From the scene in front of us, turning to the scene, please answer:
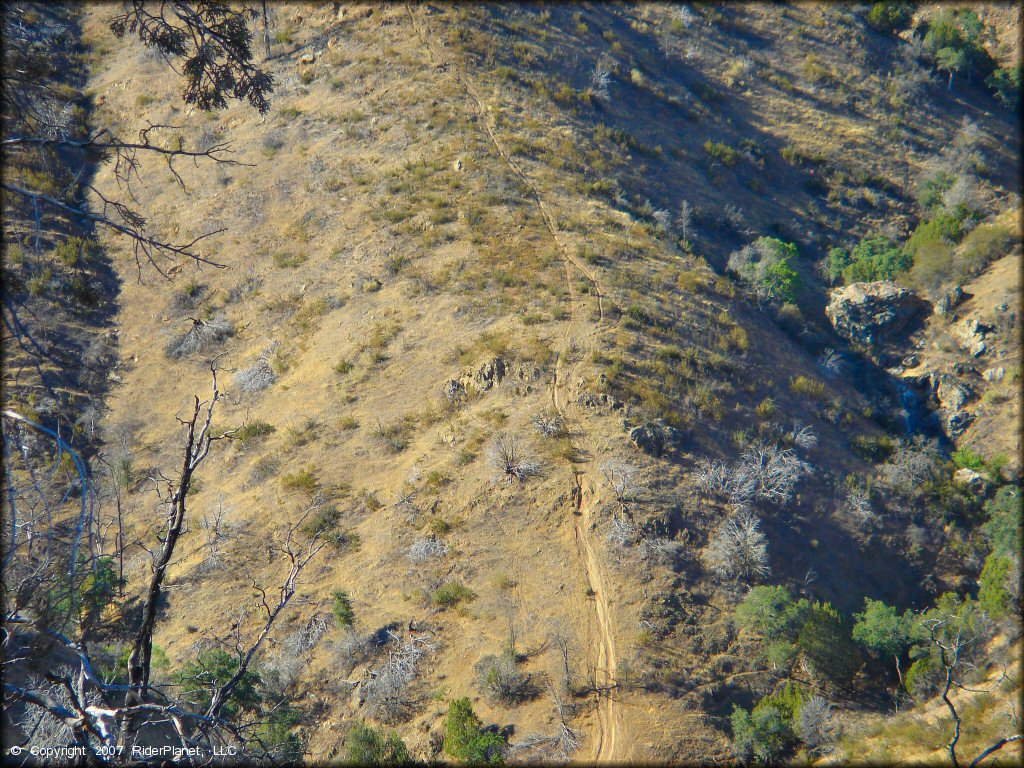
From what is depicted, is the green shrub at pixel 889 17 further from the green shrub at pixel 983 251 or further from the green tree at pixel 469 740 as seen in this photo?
the green tree at pixel 469 740

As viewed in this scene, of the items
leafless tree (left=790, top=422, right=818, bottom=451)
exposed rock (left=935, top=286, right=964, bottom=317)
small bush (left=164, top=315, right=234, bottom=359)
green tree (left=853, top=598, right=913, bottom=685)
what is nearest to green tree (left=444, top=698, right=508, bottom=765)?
green tree (left=853, top=598, right=913, bottom=685)

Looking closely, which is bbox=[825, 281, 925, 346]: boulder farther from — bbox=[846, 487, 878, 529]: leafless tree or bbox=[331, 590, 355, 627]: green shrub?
bbox=[331, 590, 355, 627]: green shrub

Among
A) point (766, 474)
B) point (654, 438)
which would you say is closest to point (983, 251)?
point (766, 474)

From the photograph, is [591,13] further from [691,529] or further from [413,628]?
[413,628]

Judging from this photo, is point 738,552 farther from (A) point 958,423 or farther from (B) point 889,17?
(B) point 889,17

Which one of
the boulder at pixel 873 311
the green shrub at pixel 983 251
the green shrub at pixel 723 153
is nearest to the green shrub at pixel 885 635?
→ the boulder at pixel 873 311
